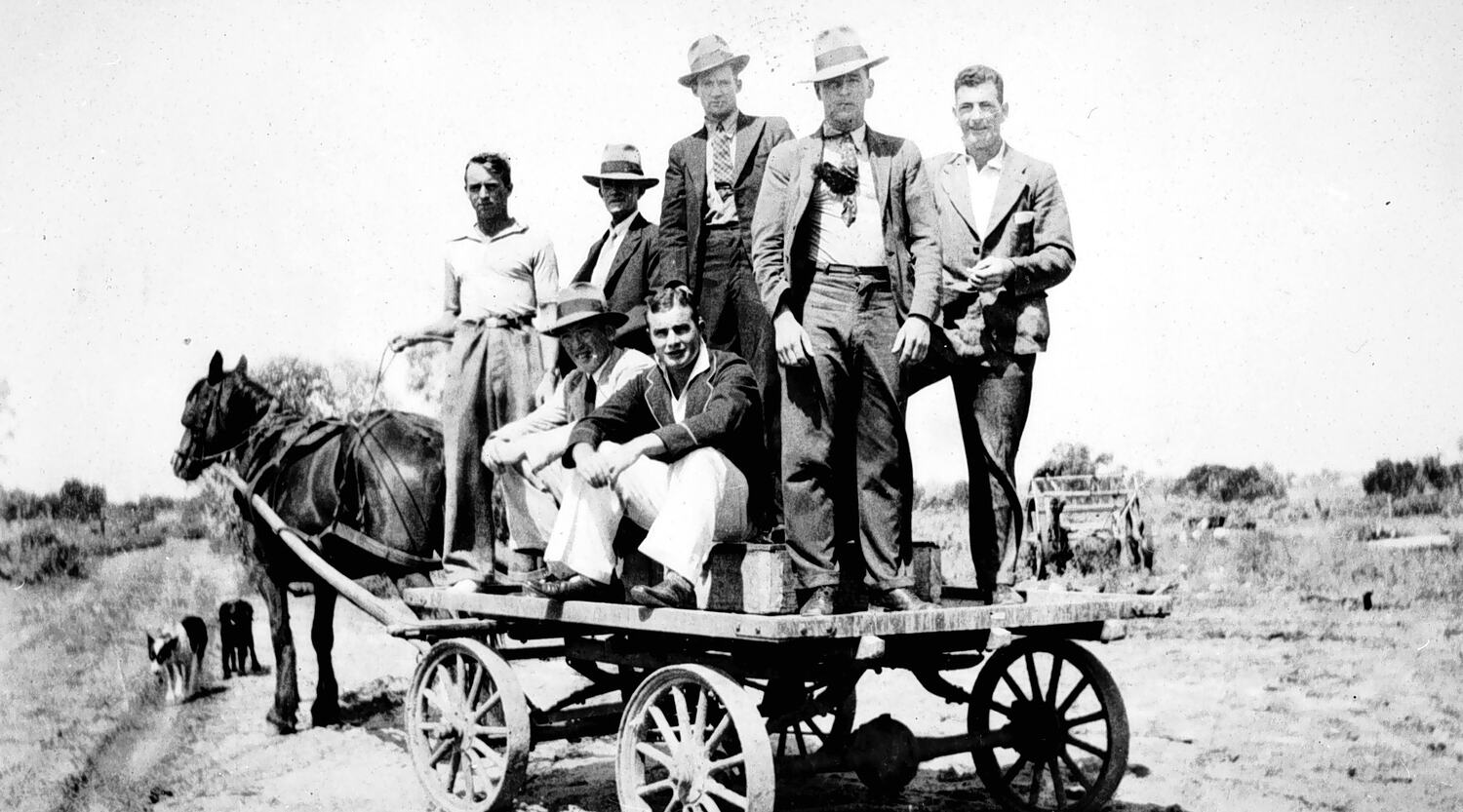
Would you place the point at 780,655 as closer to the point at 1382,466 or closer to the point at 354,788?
the point at 354,788

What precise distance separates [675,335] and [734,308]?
121cm

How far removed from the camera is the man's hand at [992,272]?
216 inches

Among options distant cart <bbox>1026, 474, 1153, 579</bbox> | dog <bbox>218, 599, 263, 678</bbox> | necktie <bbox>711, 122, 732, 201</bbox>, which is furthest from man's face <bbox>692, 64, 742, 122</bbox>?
distant cart <bbox>1026, 474, 1153, 579</bbox>

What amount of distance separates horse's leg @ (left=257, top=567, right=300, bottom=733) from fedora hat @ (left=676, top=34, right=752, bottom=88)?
16.4ft

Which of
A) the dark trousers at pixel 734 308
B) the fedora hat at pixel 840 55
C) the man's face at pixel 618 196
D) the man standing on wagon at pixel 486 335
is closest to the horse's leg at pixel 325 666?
the man standing on wagon at pixel 486 335

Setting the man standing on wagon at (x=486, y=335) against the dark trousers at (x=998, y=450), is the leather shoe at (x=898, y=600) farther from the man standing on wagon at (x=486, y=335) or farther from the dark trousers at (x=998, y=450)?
the man standing on wagon at (x=486, y=335)

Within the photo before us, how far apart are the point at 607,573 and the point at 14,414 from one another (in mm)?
9350

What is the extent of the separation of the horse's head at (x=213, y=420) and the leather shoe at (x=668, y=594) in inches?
236

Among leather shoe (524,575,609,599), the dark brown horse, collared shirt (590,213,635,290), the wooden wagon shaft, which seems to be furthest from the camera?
the dark brown horse

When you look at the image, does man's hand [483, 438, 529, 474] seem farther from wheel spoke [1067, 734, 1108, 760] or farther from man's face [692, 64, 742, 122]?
wheel spoke [1067, 734, 1108, 760]

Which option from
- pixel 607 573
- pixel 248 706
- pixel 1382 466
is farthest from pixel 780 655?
pixel 1382 466

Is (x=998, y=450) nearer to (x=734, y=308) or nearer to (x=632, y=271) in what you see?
(x=734, y=308)

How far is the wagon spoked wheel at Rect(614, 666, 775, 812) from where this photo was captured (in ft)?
15.1

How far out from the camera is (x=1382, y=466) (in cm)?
1286
